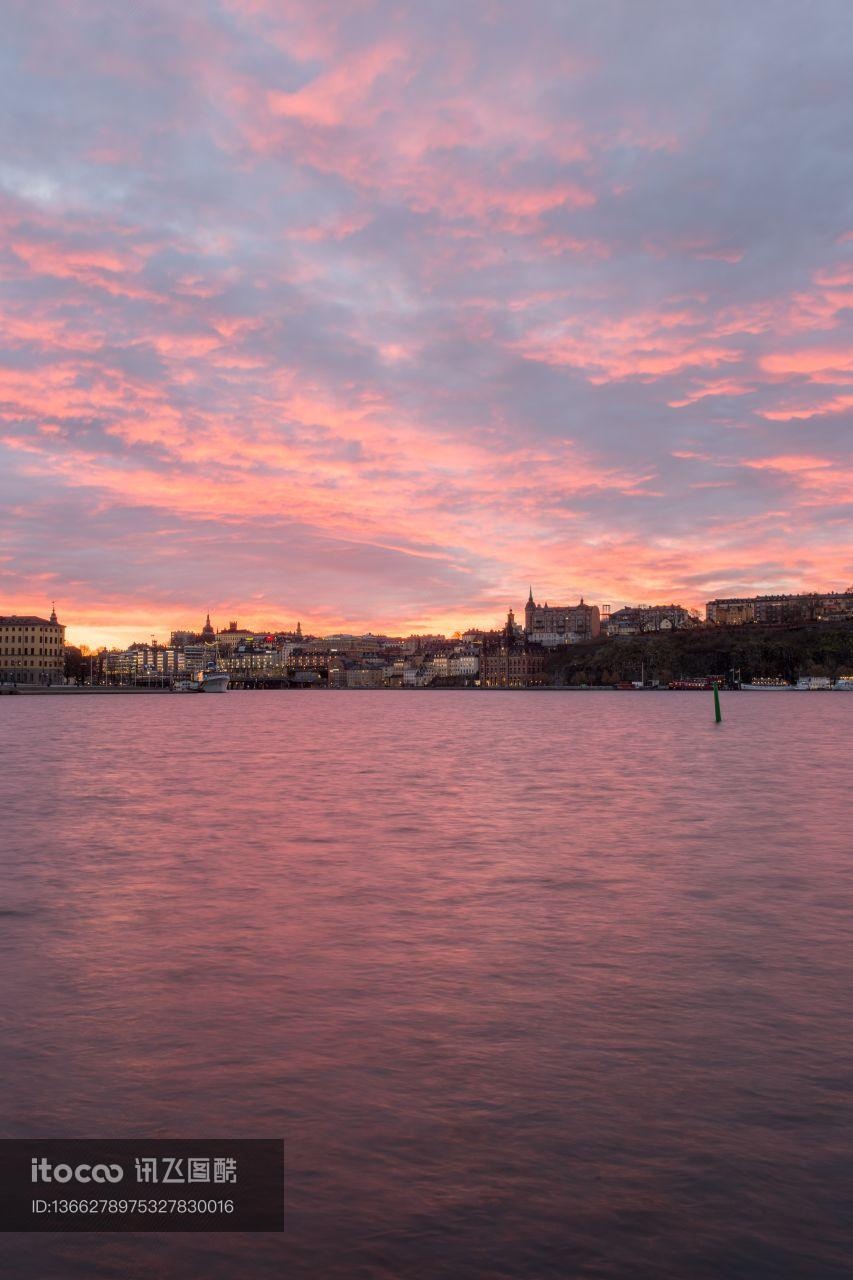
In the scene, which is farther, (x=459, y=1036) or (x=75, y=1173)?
(x=459, y=1036)

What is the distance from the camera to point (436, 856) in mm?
23812

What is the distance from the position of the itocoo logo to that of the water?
542 mm

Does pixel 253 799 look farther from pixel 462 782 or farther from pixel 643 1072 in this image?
pixel 643 1072

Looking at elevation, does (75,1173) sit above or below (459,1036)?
above

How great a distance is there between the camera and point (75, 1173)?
7.54 meters

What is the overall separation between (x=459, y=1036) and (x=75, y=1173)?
4254 millimetres

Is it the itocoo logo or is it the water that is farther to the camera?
the itocoo logo

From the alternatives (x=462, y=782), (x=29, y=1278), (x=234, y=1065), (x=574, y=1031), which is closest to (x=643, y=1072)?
(x=574, y=1031)

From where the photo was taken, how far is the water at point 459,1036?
668 centimetres

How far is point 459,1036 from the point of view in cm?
1059

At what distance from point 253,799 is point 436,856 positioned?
47.9 feet

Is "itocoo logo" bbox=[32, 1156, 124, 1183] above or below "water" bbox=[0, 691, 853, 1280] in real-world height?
above

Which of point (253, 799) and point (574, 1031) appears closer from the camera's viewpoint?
point (574, 1031)

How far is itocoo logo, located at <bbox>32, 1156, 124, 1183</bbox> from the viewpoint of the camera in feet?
24.5
